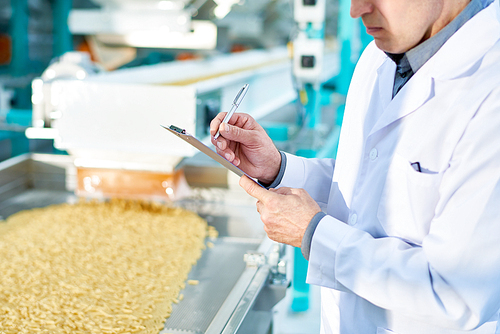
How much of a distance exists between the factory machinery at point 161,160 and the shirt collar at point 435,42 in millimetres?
724

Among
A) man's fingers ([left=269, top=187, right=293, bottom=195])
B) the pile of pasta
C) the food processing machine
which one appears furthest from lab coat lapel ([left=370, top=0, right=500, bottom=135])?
the pile of pasta

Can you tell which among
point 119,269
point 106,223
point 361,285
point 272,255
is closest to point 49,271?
point 119,269

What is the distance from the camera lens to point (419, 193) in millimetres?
795

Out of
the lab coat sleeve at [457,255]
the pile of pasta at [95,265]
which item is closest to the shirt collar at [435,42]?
the lab coat sleeve at [457,255]

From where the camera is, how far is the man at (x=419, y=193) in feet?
2.27

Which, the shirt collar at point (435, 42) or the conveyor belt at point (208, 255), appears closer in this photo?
the shirt collar at point (435, 42)

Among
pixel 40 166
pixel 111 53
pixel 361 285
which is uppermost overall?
pixel 111 53

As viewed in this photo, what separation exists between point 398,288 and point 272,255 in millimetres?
805

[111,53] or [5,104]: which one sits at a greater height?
[111,53]

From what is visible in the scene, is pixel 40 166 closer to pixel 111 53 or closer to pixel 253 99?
pixel 253 99

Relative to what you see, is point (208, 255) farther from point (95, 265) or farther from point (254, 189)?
point (254, 189)

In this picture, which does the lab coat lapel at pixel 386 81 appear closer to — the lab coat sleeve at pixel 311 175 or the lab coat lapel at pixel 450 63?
the lab coat lapel at pixel 450 63

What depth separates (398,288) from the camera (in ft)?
2.45

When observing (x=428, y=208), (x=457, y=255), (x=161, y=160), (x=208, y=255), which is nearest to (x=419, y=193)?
(x=428, y=208)
